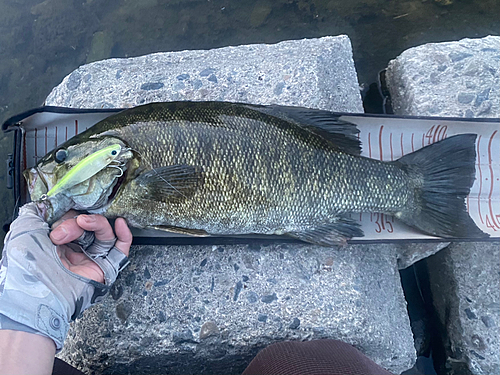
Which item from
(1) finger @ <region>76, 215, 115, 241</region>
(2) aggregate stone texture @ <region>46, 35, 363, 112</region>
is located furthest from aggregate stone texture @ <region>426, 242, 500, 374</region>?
(1) finger @ <region>76, 215, 115, 241</region>

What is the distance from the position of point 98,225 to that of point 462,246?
2553 millimetres

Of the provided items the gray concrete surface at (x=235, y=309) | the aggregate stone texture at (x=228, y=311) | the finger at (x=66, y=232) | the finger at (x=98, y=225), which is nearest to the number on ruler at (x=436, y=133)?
the gray concrete surface at (x=235, y=309)

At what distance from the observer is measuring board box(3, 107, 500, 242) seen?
2.10 meters

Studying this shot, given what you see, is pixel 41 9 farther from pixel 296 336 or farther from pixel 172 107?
pixel 296 336

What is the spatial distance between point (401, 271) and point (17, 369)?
9.07 ft

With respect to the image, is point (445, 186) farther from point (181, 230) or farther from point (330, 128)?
point (181, 230)

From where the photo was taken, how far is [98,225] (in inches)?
69.1

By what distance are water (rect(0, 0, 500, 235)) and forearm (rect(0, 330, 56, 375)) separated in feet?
8.57

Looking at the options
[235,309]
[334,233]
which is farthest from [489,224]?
[235,309]

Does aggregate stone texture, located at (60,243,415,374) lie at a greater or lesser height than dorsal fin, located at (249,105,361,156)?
lesser

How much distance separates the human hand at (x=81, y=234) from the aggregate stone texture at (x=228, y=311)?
269 millimetres

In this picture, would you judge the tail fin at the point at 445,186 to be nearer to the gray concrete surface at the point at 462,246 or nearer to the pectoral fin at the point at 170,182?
the gray concrete surface at the point at 462,246

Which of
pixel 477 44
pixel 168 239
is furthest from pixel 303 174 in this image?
pixel 477 44

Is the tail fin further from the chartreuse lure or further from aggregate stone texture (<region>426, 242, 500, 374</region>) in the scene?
the chartreuse lure
